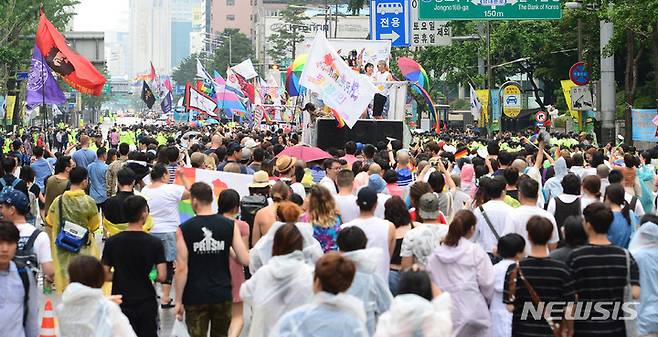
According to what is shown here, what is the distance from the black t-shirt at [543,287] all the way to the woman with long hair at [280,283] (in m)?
1.30

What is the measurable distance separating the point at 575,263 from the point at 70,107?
380 ft

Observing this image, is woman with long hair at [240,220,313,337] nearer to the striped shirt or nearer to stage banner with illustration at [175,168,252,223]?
the striped shirt

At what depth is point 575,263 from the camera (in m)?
7.73

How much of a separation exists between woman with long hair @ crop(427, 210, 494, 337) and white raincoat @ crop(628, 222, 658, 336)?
1194 mm

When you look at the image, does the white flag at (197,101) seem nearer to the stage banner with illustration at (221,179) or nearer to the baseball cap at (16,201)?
the stage banner with illustration at (221,179)

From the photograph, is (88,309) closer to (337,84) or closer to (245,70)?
(337,84)

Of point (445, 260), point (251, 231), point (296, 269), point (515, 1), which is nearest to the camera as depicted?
point (296, 269)

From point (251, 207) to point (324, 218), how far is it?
2393 mm

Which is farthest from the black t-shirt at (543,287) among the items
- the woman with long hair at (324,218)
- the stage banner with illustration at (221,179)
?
the stage banner with illustration at (221,179)

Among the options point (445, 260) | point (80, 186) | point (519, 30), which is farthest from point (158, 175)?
point (519, 30)

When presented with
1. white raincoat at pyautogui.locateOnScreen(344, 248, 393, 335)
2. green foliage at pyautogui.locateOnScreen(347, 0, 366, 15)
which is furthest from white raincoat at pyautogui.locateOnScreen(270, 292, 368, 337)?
green foliage at pyautogui.locateOnScreen(347, 0, 366, 15)

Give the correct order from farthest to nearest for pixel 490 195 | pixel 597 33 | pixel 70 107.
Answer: pixel 70 107 → pixel 597 33 → pixel 490 195

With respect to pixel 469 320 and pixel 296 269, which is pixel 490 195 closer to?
pixel 469 320

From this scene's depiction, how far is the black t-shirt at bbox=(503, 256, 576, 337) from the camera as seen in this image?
7.53 m
